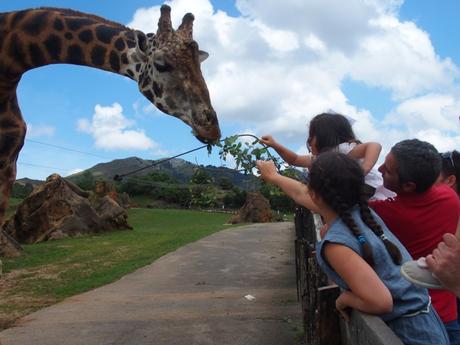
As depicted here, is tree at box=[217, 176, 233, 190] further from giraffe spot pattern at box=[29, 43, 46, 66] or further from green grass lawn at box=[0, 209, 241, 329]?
green grass lawn at box=[0, 209, 241, 329]

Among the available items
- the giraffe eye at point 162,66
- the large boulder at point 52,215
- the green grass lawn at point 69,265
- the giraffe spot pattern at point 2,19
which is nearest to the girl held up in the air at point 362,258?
the giraffe eye at point 162,66

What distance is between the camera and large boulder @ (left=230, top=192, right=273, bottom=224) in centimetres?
3175

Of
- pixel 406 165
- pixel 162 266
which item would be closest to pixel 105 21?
pixel 406 165

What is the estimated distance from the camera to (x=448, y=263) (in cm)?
190

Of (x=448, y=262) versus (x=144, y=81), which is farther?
(x=144, y=81)

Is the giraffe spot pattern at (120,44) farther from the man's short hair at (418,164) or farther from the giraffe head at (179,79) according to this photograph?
the man's short hair at (418,164)

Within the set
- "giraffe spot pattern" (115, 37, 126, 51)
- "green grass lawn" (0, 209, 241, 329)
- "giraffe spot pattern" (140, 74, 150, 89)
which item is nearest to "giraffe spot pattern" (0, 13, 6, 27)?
"giraffe spot pattern" (115, 37, 126, 51)

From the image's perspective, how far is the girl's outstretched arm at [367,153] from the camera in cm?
331

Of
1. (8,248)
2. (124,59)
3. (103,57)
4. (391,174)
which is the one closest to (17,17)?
(103,57)

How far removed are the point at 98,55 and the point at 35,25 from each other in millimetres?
724

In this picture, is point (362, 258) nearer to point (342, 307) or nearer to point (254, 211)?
point (342, 307)

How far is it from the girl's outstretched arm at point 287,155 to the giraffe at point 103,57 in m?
0.60

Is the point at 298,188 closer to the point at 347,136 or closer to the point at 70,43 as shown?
the point at 347,136

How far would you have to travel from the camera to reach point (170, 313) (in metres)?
8.29
